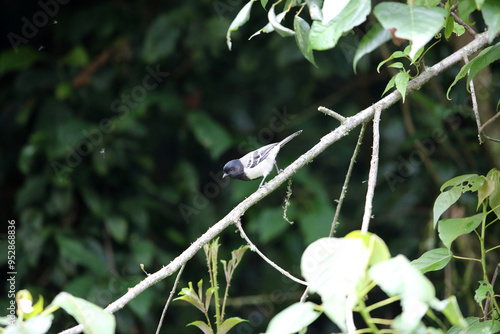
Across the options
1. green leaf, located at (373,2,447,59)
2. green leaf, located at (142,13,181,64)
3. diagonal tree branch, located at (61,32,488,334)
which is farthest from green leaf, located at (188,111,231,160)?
green leaf, located at (373,2,447,59)

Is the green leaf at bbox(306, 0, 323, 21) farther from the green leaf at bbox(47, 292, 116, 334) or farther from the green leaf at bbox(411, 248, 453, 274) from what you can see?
the green leaf at bbox(47, 292, 116, 334)

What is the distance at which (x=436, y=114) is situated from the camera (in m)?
4.06

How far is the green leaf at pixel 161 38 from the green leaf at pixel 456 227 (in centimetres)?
311


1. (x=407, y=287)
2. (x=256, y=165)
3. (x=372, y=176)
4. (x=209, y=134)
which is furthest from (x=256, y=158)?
(x=407, y=287)

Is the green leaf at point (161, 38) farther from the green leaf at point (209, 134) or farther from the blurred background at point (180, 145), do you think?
the green leaf at point (209, 134)

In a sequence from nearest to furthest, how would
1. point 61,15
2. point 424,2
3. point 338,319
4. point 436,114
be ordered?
point 338,319 < point 424,2 < point 436,114 < point 61,15

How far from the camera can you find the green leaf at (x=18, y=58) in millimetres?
4363

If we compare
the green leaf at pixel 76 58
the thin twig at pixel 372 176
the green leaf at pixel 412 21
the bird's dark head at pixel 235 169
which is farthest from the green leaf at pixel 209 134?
the green leaf at pixel 412 21

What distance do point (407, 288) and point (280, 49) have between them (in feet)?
11.3

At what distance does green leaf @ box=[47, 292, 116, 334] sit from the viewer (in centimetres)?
104

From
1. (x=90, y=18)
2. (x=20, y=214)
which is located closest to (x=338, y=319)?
(x=20, y=214)

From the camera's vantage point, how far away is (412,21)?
4.01 ft

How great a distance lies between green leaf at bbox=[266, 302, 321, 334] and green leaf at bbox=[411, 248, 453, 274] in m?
0.74

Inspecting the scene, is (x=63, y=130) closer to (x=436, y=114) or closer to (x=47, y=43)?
(x=47, y=43)
